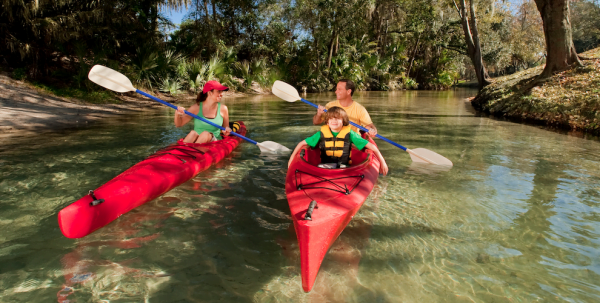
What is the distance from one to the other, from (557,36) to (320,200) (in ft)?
34.3

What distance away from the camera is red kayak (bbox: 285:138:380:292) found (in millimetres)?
2371

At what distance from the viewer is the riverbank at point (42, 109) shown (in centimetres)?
758

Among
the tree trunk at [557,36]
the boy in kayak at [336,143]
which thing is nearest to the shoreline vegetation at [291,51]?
the tree trunk at [557,36]

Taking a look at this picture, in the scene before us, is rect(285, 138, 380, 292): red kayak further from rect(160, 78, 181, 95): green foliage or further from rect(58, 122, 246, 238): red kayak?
rect(160, 78, 181, 95): green foliage

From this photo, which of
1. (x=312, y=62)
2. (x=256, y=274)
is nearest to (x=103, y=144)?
(x=256, y=274)

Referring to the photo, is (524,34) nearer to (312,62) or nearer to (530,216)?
(312,62)

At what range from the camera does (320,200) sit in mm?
2969

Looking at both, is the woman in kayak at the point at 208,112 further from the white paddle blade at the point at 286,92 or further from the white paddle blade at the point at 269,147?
the white paddle blade at the point at 286,92

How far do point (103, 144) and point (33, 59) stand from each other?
25.9ft

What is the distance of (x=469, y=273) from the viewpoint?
8.56 feet

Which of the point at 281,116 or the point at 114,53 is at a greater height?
the point at 114,53

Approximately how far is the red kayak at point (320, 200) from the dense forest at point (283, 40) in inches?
382

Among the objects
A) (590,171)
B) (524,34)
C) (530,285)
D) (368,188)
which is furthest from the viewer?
(524,34)

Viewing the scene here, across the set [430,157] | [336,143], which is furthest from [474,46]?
[336,143]
